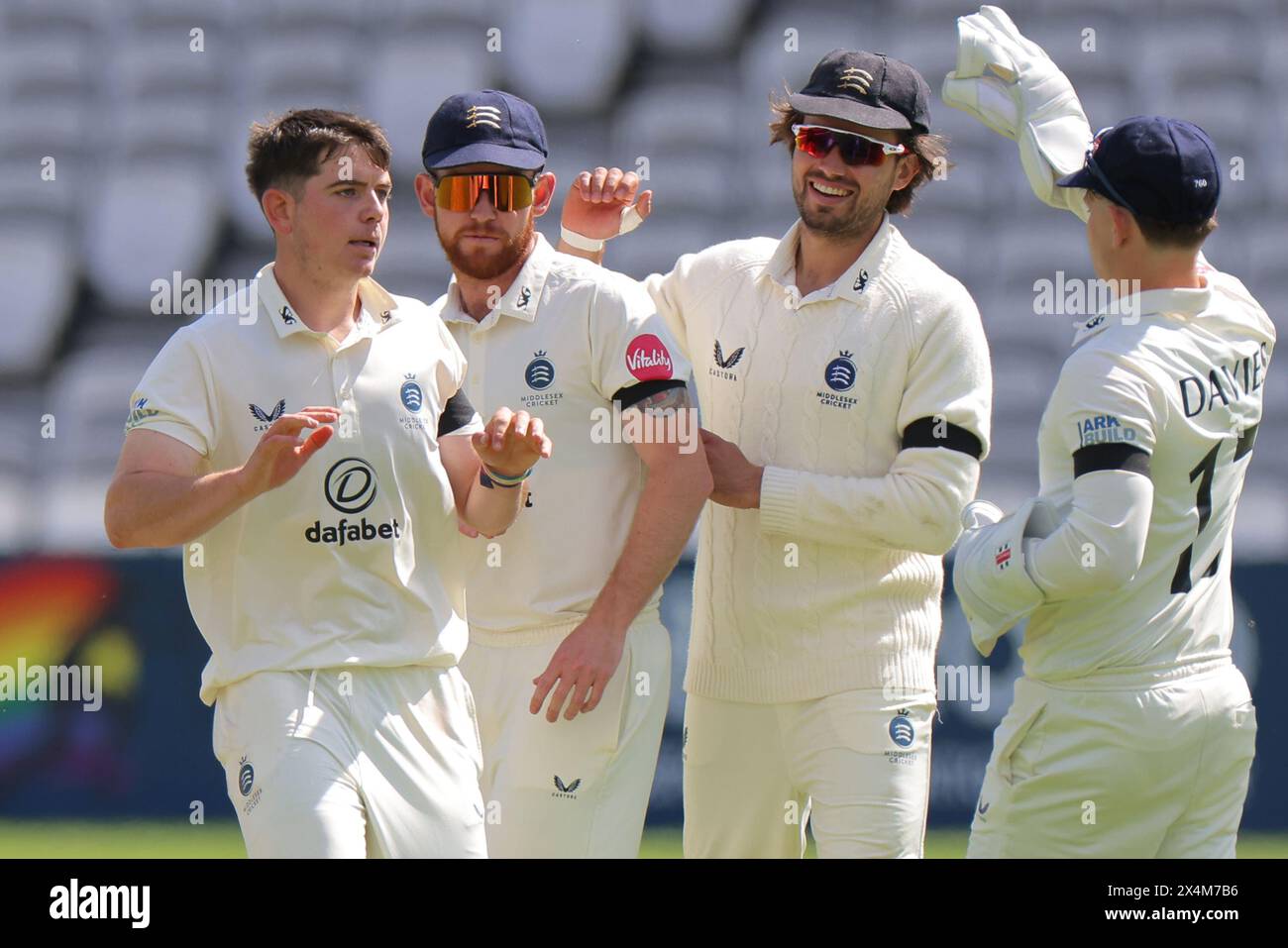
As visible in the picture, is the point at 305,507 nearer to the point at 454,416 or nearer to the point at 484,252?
the point at 454,416

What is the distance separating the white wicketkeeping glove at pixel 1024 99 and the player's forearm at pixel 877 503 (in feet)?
2.08

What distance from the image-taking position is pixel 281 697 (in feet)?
10.4

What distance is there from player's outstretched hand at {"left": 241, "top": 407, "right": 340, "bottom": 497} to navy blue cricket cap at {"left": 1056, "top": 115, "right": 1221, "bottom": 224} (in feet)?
5.02

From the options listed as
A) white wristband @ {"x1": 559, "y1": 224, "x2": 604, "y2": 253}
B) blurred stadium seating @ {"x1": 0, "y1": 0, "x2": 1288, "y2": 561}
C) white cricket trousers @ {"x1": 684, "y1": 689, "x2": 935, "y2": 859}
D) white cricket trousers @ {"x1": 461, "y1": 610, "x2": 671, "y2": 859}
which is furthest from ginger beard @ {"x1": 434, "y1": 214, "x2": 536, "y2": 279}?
blurred stadium seating @ {"x1": 0, "y1": 0, "x2": 1288, "y2": 561}

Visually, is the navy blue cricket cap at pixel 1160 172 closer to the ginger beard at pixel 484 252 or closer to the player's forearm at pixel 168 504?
the ginger beard at pixel 484 252

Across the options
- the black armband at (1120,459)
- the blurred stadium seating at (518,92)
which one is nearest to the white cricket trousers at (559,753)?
the black armband at (1120,459)

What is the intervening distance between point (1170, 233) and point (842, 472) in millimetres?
867

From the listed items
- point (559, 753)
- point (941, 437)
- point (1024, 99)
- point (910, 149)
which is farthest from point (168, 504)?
point (1024, 99)

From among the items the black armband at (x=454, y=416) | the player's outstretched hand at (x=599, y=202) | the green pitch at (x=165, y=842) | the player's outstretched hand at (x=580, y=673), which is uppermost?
the player's outstretched hand at (x=599, y=202)

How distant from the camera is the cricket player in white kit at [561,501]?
3.71 metres

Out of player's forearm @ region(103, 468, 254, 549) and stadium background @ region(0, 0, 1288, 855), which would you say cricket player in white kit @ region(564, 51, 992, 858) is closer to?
player's forearm @ region(103, 468, 254, 549)

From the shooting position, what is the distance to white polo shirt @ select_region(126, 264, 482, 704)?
10.6ft

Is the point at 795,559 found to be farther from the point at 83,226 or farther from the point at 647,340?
the point at 83,226

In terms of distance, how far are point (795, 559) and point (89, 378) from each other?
439 cm
